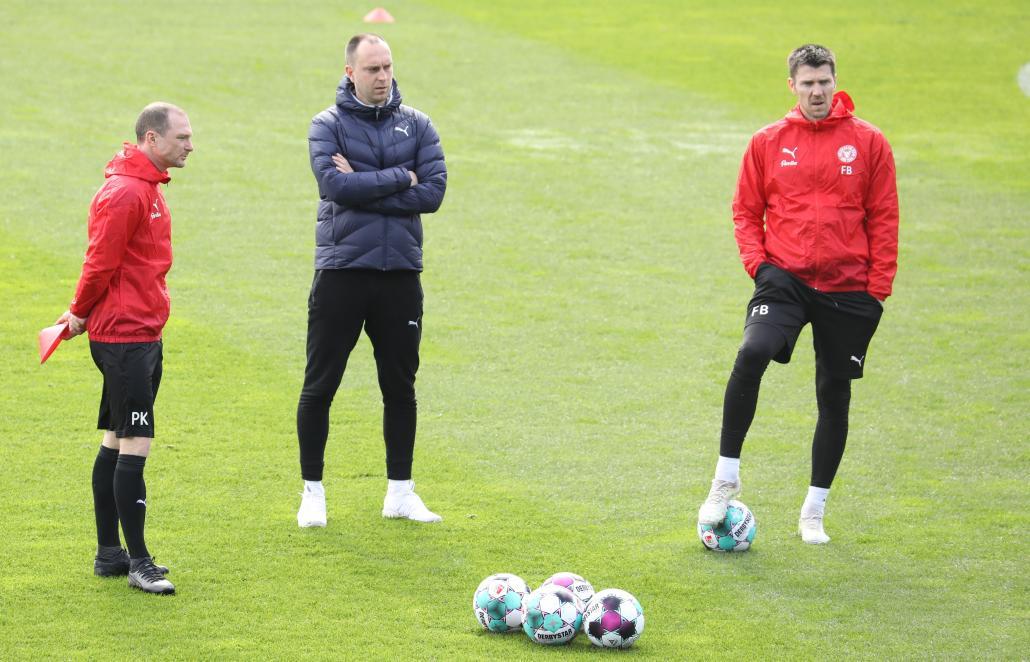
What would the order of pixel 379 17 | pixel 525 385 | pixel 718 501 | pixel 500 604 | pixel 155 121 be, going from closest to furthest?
pixel 500 604, pixel 155 121, pixel 718 501, pixel 525 385, pixel 379 17

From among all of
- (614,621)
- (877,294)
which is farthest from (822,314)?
(614,621)

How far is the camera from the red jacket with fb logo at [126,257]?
607cm

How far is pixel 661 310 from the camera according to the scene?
11812 millimetres

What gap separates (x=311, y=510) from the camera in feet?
23.6

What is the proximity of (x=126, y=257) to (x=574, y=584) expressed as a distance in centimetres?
238

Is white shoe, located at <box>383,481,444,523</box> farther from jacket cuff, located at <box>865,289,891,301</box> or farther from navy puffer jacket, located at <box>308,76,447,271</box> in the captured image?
jacket cuff, located at <box>865,289,891,301</box>

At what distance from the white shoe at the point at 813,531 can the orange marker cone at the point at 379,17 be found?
19.3m

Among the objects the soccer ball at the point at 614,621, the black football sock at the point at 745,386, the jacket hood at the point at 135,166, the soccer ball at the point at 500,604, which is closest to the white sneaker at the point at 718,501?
the black football sock at the point at 745,386

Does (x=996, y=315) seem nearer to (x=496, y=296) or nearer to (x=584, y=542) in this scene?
(x=496, y=296)

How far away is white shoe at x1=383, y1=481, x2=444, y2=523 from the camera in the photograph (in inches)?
291

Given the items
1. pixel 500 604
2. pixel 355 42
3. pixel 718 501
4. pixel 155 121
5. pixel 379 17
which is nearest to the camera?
pixel 500 604

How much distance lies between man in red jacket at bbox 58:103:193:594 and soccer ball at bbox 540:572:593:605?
1690mm

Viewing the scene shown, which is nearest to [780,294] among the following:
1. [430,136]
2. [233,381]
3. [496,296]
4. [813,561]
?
[813,561]

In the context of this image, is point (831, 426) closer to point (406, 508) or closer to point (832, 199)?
point (832, 199)
